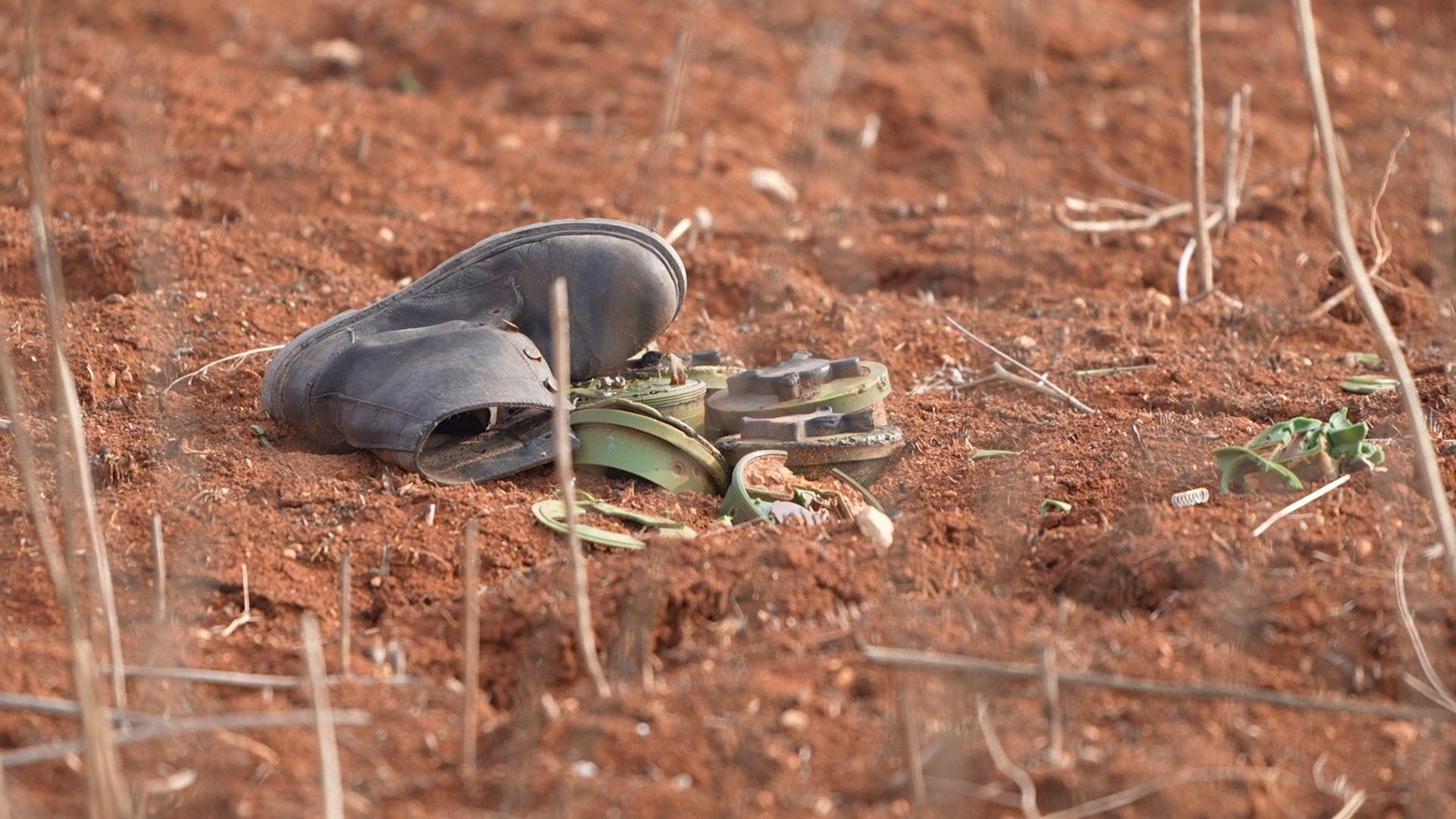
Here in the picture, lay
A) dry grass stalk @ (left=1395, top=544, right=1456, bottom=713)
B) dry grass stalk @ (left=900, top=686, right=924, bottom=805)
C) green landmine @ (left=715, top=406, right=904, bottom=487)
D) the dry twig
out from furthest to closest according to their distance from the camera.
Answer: the dry twig → green landmine @ (left=715, top=406, right=904, bottom=487) → dry grass stalk @ (left=1395, top=544, right=1456, bottom=713) → dry grass stalk @ (left=900, top=686, right=924, bottom=805)

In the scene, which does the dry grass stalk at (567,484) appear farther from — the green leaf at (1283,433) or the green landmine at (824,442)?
the green leaf at (1283,433)

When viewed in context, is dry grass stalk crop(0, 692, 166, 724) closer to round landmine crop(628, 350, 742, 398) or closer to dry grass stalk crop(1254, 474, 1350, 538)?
round landmine crop(628, 350, 742, 398)

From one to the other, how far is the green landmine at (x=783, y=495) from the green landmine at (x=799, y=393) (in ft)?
0.53

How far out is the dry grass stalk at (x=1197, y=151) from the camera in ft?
15.2

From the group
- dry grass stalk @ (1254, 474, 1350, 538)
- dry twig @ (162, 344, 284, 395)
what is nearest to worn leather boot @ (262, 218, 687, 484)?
dry twig @ (162, 344, 284, 395)

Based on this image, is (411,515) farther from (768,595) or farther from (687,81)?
(687,81)

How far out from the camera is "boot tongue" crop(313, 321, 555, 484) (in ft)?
10.6

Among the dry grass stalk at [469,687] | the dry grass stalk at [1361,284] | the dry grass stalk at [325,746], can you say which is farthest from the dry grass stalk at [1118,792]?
the dry grass stalk at [325,746]

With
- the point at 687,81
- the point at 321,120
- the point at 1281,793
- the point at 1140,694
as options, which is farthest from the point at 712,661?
the point at 687,81

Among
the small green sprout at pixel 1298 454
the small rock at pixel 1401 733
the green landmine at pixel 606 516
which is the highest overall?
the green landmine at pixel 606 516

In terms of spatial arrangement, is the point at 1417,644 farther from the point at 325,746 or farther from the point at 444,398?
the point at 444,398

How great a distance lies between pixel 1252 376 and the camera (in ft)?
13.1

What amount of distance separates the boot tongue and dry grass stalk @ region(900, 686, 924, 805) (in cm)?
139

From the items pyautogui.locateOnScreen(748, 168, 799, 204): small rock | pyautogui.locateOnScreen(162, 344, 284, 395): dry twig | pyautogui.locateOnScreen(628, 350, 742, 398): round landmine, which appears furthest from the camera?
pyautogui.locateOnScreen(748, 168, 799, 204): small rock
